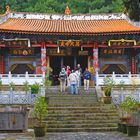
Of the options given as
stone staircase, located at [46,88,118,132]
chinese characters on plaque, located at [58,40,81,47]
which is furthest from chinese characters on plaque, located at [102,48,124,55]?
stone staircase, located at [46,88,118,132]

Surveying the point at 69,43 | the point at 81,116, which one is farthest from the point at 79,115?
the point at 69,43

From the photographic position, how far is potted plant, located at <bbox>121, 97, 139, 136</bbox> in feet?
47.9

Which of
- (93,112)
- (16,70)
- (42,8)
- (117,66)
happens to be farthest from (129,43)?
(42,8)

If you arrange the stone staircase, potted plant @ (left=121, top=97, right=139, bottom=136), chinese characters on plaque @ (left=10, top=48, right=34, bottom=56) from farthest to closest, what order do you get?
1. chinese characters on plaque @ (left=10, top=48, right=34, bottom=56)
2. the stone staircase
3. potted plant @ (left=121, top=97, right=139, bottom=136)

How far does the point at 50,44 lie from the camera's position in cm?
2650

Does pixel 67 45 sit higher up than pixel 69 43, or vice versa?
pixel 69 43

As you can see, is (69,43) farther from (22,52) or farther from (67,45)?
A: (22,52)

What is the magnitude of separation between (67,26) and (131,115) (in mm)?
12932

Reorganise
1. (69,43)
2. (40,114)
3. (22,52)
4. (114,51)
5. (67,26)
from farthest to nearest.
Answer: (67,26) → (114,51) → (22,52) → (69,43) → (40,114)

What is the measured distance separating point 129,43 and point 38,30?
18.5 feet

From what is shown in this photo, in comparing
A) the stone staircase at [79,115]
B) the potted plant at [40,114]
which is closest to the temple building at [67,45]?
the stone staircase at [79,115]

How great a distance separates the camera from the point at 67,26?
92.2 feet

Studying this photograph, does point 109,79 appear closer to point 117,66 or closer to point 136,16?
point 117,66

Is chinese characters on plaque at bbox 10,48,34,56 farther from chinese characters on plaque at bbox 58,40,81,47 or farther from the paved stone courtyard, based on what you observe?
the paved stone courtyard
